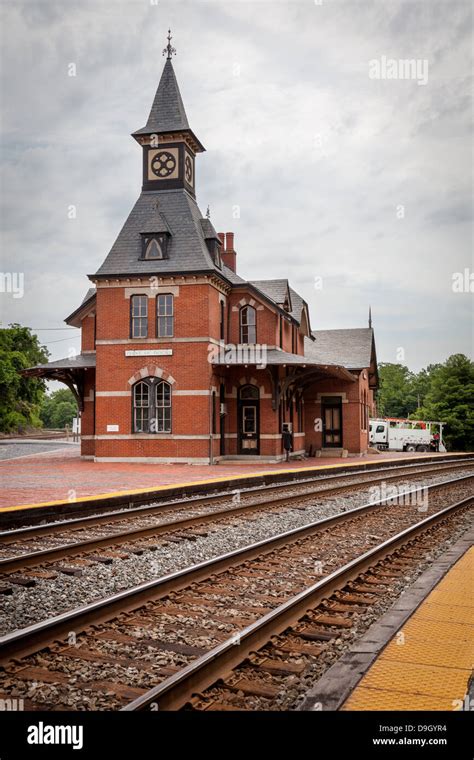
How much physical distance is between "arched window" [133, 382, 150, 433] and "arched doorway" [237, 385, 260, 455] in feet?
13.4

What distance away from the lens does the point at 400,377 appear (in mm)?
129750

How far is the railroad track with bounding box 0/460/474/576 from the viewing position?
848cm

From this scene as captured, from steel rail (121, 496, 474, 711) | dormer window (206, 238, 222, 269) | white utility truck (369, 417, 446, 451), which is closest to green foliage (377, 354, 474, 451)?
white utility truck (369, 417, 446, 451)

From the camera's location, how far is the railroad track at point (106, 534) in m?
8.48

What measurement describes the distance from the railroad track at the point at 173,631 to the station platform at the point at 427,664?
0.80m

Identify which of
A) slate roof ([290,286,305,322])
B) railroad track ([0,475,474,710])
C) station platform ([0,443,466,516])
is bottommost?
railroad track ([0,475,474,710])

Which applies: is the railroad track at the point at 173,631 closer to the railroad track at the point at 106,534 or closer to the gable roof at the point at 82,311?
the railroad track at the point at 106,534

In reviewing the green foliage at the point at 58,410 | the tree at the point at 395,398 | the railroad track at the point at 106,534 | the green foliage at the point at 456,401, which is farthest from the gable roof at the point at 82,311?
the tree at the point at 395,398

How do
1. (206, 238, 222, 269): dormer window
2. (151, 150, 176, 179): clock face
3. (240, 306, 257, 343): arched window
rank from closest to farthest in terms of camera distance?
(206, 238, 222, 269): dormer window → (151, 150, 176, 179): clock face → (240, 306, 257, 343): arched window

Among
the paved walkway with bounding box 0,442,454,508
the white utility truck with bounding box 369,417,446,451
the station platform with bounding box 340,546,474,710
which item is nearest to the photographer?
the station platform with bounding box 340,546,474,710

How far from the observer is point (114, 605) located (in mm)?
6488

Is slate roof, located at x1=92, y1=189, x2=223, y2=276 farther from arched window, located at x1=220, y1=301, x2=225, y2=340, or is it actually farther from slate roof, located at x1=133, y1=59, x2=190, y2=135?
slate roof, located at x1=133, y1=59, x2=190, y2=135

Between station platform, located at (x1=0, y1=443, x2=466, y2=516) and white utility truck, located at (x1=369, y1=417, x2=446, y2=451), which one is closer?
station platform, located at (x1=0, y1=443, x2=466, y2=516)
